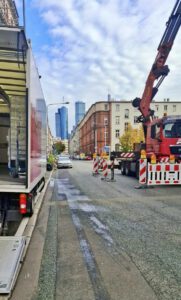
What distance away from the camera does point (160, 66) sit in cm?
1838

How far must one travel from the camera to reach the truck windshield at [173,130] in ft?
52.9

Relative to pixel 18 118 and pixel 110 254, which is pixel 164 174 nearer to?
pixel 18 118

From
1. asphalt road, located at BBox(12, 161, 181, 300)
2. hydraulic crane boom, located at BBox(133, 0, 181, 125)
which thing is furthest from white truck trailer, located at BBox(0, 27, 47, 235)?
hydraulic crane boom, located at BBox(133, 0, 181, 125)

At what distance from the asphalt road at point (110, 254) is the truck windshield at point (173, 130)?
7.17m

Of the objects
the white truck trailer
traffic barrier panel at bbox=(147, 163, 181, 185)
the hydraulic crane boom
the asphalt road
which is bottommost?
the asphalt road

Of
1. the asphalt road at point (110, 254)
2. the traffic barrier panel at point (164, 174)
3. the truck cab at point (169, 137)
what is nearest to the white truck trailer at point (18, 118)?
the asphalt road at point (110, 254)

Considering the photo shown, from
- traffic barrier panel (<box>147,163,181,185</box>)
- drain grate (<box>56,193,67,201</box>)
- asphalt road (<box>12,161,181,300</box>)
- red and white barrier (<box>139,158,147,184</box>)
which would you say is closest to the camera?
asphalt road (<box>12,161,181,300</box>)

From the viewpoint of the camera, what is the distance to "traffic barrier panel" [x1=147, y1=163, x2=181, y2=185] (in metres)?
14.8

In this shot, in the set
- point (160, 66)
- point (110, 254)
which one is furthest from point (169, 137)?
point (110, 254)

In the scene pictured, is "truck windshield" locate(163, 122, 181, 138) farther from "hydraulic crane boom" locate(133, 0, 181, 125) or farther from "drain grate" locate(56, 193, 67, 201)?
"drain grate" locate(56, 193, 67, 201)

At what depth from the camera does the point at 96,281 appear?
13.5ft

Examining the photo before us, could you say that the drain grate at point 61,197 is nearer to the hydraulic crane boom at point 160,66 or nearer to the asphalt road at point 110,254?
the asphalt road at point 110,254

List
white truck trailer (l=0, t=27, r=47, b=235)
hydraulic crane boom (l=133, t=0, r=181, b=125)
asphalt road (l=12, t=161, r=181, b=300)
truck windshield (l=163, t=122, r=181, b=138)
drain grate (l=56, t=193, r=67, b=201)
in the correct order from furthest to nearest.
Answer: hydraulic crane boom (l=133, t=0, r=181, b=125) < truck windshield (l=163, t=122, r=181, b=138) < drain grate (l=56, t=193, r=67, b=201) < white truck trailer (l=0, t=27, r=47, b=235) < asphalt road (l=12, t=161, r=181, b=300)

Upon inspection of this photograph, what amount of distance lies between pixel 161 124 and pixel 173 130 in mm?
707
